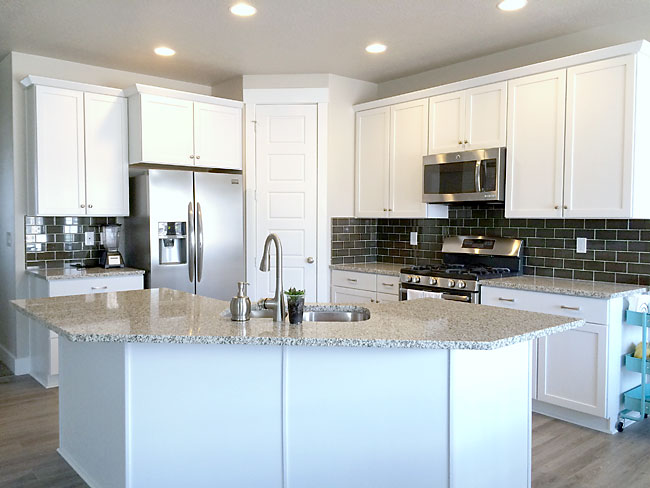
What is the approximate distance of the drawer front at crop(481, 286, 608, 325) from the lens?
10.7ft

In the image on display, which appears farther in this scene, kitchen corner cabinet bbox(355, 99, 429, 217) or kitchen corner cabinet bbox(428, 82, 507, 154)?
kitchen corner cabinet bbox(355, 99, 429, 217)

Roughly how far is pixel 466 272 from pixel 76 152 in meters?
3.20

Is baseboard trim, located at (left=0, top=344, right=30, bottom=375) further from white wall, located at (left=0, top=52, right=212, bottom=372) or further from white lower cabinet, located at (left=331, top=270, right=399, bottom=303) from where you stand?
A: white lower cabinet, located at (left=331, top=270, right=399, bottom=303)

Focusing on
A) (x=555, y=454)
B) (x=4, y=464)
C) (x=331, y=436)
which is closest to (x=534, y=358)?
(x=555, y=454)

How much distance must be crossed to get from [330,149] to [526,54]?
5.98 feet

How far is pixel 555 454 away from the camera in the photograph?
301 cm

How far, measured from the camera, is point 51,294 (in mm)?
3967

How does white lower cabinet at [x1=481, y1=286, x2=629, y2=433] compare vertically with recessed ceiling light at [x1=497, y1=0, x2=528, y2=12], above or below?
below

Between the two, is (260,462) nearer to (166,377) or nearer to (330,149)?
(166,377)

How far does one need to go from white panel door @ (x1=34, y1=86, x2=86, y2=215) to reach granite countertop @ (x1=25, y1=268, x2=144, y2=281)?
46 cm

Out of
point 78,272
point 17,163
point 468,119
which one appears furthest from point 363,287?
point 17,163

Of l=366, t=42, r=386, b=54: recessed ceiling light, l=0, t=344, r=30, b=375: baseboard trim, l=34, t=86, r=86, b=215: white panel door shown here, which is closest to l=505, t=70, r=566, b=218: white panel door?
l=366, t=42, r=386, b=54: recessed ceiling light

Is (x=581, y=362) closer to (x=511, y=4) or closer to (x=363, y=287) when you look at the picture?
(x=363, y=287)

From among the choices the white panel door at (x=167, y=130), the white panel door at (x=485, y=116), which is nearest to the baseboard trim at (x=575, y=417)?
the white panel door at (x=485, y=116)
